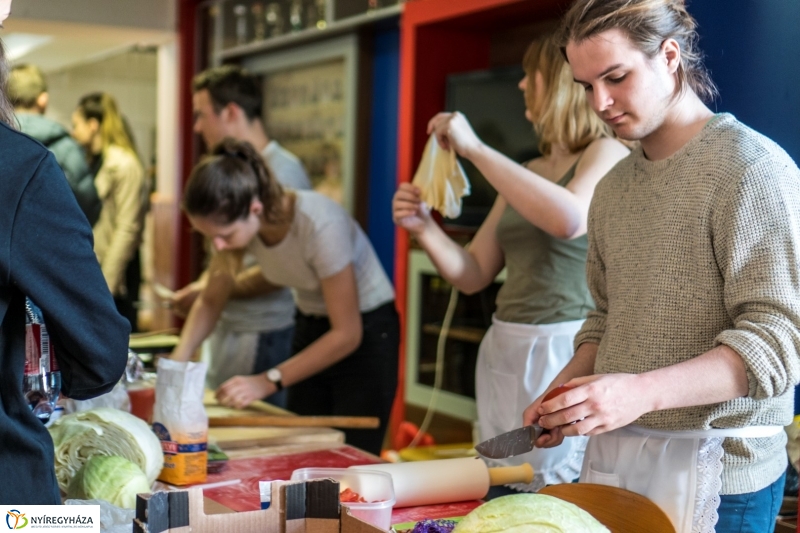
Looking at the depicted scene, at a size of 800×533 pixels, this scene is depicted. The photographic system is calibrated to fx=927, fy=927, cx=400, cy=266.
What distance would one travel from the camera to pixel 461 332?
4.24 metres

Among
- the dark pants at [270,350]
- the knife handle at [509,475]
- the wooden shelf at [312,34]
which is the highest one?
the wooden shelf at [312,34]

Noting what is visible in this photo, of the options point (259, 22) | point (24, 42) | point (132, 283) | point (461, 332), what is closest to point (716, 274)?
point (461, 332)

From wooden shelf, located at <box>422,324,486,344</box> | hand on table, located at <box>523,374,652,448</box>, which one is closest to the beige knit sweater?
hand on table, located at <box>523,374,652,448</box>

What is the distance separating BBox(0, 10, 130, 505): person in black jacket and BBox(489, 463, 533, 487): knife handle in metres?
0.82

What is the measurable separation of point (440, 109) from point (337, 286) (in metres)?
1.90

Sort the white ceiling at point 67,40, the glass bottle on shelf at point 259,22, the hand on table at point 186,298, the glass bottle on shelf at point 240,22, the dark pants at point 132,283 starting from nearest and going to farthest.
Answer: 1. the hand on table at point 186,298
2. the dark pants at point 132,283
3. the glass bottle on shelf at point 259,22
4. the glass bottle on shelf at point 240,22
5. the white ceiling at point 67,40

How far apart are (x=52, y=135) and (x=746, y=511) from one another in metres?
3.56

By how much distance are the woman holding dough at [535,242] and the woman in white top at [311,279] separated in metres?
0.38

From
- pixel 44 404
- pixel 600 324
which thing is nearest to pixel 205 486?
pixel 44 404

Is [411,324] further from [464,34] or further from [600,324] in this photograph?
[600,324]

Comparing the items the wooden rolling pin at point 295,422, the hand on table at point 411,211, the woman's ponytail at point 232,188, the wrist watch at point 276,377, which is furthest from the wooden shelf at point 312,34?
the wooden rolling pin at point 295,422

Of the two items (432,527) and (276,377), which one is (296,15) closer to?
(276,377)

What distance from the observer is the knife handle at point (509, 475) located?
5.83 feet

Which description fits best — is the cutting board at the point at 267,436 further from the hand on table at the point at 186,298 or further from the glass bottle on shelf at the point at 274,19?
the glass bottle on shelf at the point at 274,19
